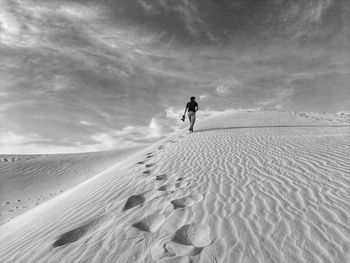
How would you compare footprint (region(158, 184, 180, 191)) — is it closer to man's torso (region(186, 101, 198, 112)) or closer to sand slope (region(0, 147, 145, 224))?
sand slope (region(0, 147, 145, 224))

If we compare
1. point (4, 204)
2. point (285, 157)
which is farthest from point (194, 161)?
point (4, 204)

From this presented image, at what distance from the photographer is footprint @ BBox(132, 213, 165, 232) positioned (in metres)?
3.35

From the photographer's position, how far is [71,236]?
3.42m

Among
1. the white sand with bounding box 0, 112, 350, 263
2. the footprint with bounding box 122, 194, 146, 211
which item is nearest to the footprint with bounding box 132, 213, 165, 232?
the white sand with bounding box 0, 112, 350, 263

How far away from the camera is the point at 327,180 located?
4652mm

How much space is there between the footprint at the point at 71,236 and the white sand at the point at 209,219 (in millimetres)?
15

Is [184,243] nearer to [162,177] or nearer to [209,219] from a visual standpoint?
[209,219]

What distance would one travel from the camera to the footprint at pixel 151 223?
11.0ft

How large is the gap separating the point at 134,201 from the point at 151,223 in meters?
1.02

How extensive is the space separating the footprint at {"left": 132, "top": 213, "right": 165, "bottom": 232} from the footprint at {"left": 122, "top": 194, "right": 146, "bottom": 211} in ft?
2.05

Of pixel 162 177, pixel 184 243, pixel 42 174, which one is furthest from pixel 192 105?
pixel 42 174

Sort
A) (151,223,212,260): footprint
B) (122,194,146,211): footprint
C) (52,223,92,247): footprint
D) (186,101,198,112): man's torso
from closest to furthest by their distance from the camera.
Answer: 1. (151,223,212,260): footprint
2. (52,223,92,247): footprint
3. (122,194,146,211): footprint
4. (186,101,198,112): man's torso

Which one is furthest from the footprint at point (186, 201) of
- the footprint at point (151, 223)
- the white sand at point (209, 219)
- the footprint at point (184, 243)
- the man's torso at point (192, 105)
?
the man's torso at point (192, 105)

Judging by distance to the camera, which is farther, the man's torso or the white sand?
the man's torso
